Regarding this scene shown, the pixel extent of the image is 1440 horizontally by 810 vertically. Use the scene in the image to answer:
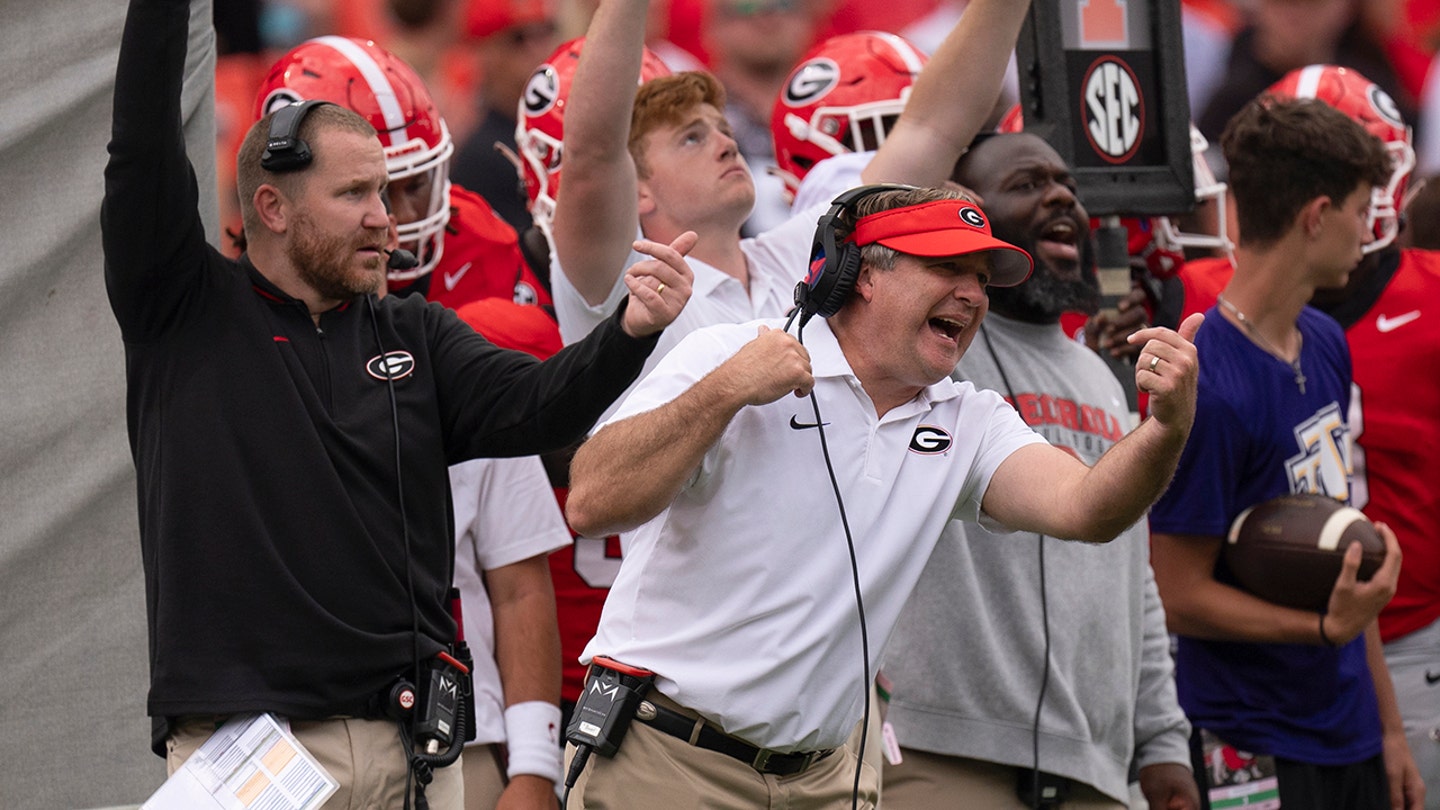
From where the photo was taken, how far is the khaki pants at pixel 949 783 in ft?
12.8

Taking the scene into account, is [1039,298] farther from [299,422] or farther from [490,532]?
[299,422]

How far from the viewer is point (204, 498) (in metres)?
3.01

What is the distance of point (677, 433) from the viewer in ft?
9.17

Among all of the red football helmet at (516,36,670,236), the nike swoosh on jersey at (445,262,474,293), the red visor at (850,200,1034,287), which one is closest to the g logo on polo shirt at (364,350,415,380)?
the red visor at (850,200,1034,287)

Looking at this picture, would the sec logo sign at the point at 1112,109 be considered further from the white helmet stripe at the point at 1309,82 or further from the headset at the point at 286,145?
the headset at the point at 286,145

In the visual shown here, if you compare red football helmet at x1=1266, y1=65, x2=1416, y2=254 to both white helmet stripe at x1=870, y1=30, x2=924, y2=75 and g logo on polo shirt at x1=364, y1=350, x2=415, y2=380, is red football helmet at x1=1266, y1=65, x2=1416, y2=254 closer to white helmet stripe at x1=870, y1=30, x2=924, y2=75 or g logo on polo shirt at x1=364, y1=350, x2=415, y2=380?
white helmet stripe at x1=870, y1=30, x2=924, y2=75

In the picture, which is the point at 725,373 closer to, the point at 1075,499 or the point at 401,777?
the point at 1075,499

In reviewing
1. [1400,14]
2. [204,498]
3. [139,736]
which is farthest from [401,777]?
[1400,14]

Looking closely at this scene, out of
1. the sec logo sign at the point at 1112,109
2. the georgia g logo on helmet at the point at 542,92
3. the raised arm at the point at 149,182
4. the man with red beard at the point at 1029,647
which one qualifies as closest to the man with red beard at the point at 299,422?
the raised arm at the point at 149,182

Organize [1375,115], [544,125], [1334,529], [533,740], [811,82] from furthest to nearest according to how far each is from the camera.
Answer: [1375,115], [811,82], [544,125], [1334,529], [533,740]

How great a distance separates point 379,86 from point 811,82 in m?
1.45

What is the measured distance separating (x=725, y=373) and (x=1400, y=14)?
8.18 metres

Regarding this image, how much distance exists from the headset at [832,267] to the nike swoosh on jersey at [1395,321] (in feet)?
9.99

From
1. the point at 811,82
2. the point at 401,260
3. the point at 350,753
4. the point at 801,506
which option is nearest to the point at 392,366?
the point at 401,260
